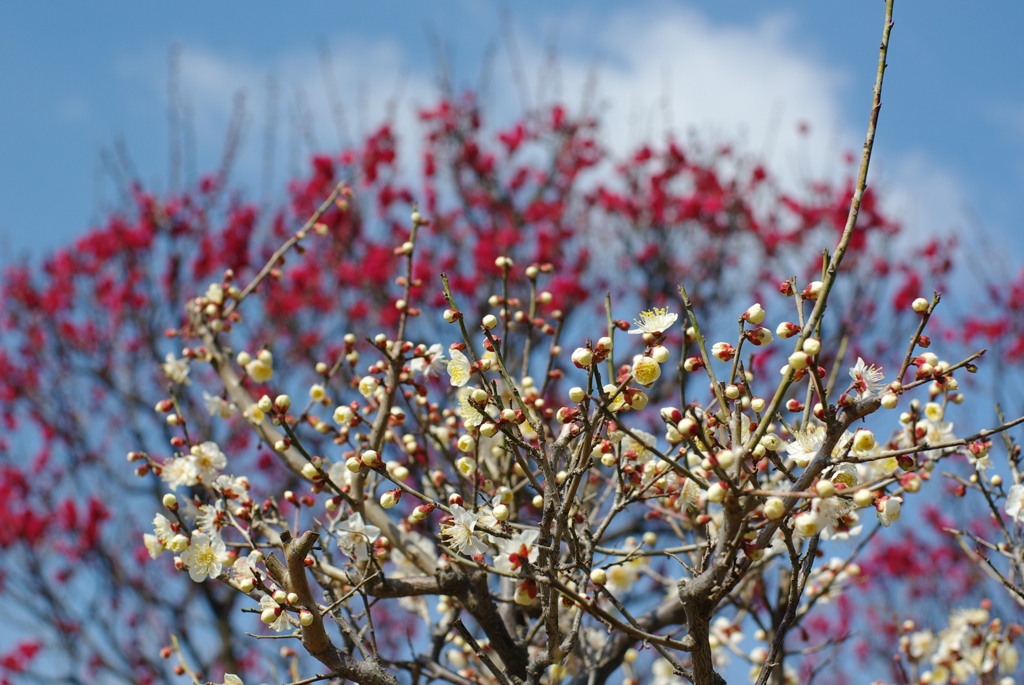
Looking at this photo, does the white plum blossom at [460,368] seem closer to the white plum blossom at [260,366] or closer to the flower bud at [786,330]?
the flower bud at [786,330]

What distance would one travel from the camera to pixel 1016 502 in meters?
2.39

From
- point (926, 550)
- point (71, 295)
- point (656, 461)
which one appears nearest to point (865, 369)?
point (656, 461)

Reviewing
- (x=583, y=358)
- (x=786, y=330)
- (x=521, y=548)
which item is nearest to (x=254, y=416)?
(x=521, y=548)

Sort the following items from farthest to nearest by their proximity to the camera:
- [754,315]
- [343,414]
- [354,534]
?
[343,414] → [354,534] → [754,315]

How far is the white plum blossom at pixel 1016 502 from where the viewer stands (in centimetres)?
239

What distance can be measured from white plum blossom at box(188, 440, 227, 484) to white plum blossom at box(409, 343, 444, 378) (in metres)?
0.71

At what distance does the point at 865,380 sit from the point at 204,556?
174 cm

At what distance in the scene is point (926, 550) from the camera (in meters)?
9.41

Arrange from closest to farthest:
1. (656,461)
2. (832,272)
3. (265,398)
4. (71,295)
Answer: (832,272) → (656,461) → (265,398) → (71,295)

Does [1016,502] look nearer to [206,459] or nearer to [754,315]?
[754,315]

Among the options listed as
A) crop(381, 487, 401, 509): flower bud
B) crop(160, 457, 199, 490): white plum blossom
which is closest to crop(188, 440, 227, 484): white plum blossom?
crop(160, 457, 199, 490): white plum blossom

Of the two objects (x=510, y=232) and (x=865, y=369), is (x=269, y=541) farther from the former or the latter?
(x=510, y=232)

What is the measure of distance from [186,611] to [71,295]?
3.22 m

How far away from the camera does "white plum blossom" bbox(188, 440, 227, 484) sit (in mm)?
2795
